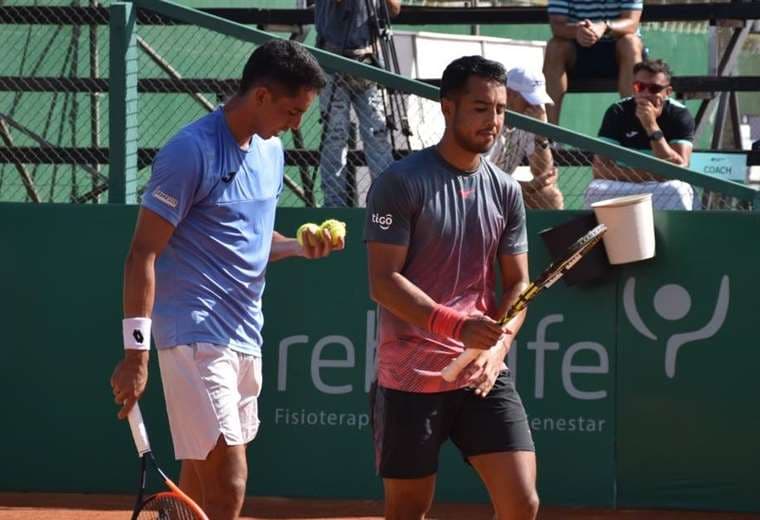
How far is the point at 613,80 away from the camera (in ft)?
33.4

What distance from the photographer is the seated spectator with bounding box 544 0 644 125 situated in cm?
989

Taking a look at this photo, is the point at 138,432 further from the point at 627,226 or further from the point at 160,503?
the point at 627,226

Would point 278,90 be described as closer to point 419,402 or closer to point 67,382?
point 419,402

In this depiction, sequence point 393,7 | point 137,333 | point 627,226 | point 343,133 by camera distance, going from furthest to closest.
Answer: point 393,7, point 343,133, point 627,226, point 137,333

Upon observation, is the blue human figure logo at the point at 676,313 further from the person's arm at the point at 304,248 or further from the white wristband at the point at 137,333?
the white wristband at the point at 137,333

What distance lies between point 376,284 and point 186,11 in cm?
375

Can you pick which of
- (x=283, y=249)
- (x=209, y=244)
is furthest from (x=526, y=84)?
(x=209, y=244)

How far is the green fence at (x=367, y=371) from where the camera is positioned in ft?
25.6

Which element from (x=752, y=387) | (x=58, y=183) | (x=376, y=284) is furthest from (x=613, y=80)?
(x=376, y=284)

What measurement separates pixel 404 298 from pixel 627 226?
312cm

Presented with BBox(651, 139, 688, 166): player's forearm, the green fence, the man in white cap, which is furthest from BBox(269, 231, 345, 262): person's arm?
BBox(651, 139, 688, 166): player's forearm

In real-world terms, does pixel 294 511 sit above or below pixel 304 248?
below

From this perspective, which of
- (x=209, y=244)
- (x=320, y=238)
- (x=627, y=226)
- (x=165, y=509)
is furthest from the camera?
(x=627, y=226)

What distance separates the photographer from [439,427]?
4.99 meters
